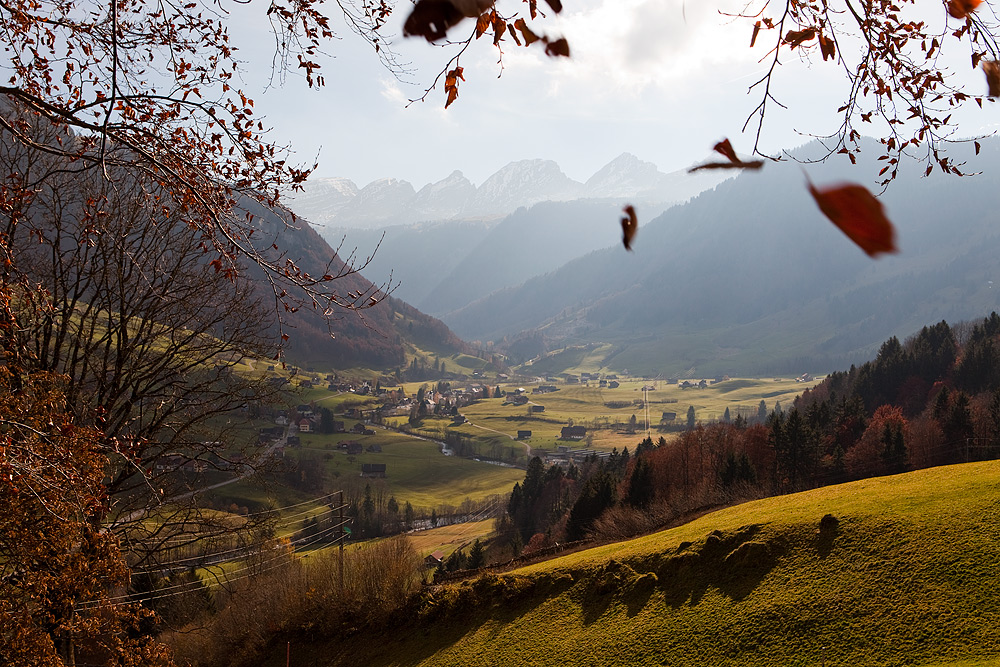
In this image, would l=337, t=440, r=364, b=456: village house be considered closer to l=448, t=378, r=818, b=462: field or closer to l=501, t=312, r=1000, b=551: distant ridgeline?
l=448, t=378, r=818, b=462: field

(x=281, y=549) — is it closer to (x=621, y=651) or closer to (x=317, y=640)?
(x=317, y=640)

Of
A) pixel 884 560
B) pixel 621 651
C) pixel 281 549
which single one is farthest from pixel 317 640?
pixel 884 560

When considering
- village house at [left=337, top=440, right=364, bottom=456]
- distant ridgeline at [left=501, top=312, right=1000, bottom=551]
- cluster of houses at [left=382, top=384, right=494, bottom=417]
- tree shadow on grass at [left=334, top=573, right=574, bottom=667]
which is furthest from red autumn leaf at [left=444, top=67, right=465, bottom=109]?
cluster of houses at [left=382, top=384, right=494, bottom=417]

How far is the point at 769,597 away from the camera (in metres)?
14.6

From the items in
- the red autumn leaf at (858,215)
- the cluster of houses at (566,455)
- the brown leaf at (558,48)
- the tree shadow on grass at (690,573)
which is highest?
the brown leaf at (558,48)

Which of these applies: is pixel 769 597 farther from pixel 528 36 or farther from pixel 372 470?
pixel 372 470

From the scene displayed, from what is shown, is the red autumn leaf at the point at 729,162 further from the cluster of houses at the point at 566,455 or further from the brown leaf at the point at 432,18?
the cluster of houses at the point at 566,455

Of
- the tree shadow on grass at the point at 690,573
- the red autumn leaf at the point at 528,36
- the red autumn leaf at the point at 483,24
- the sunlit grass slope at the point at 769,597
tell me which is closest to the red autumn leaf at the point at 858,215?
the red autumn leaf at the point at 528,36

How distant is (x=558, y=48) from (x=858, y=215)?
1.09 meters

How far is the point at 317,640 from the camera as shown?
20.9 m

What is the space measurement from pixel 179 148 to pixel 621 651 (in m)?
14.7

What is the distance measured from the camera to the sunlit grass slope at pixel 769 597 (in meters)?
12.3

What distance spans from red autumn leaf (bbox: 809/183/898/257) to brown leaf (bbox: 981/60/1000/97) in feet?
5.39

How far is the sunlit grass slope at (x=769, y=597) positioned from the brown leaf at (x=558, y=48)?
13588 millimetres
